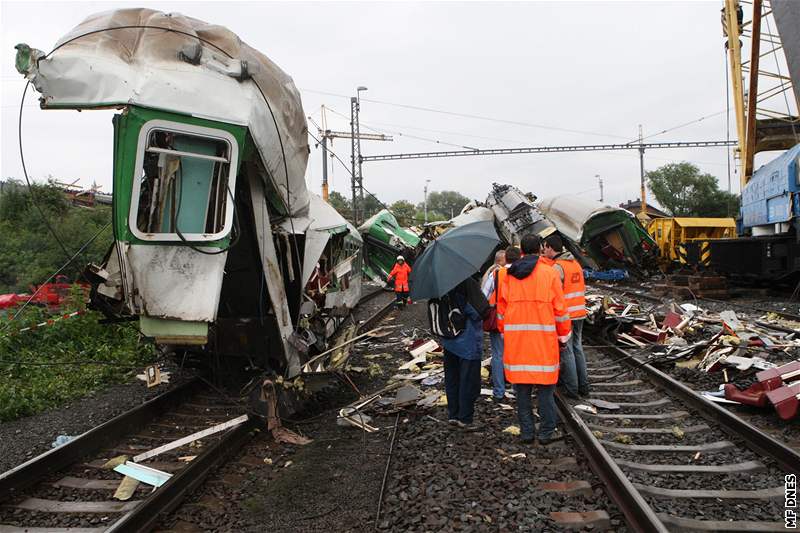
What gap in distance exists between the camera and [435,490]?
3781 millimetres

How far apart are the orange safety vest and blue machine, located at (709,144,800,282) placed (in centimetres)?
795

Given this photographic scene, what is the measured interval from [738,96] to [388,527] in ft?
58.5

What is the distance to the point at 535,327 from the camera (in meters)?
4.39

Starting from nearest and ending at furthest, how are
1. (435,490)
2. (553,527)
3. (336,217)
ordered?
(553,527) → (435,490) → (336,217)

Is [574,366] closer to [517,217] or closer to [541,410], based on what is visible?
[541,410]

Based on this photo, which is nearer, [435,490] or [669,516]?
[669,516]

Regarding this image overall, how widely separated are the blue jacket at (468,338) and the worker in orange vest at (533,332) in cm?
36

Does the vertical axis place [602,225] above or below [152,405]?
above

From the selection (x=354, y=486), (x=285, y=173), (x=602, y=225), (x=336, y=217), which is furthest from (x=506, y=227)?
(x=354, y=486)

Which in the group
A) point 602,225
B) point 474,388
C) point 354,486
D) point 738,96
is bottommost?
point 354,486

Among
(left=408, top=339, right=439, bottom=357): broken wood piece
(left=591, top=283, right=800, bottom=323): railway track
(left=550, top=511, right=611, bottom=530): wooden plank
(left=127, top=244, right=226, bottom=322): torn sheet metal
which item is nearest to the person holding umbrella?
(left=550, top=511, right=611, bottom=530): wooden plank

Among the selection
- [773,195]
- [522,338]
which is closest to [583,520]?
[522,338]

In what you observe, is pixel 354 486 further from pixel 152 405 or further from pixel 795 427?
pixel 795 427

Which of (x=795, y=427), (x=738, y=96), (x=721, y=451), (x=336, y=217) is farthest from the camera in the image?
(x=738, y=96)
